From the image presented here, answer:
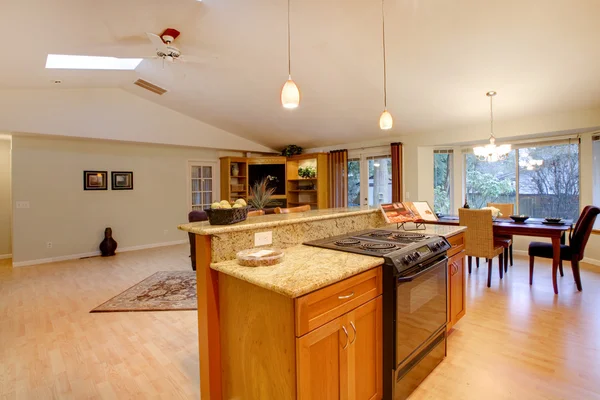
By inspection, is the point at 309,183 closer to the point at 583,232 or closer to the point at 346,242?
the point at 583,232

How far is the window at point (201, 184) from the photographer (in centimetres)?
732

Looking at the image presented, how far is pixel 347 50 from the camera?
3.41 m

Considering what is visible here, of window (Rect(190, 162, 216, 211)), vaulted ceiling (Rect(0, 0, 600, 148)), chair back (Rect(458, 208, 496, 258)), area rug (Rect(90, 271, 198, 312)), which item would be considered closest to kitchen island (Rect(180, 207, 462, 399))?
area rug (Rect(90, 271, 198, 312))

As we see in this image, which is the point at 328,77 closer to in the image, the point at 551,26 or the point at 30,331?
the point at 551,26

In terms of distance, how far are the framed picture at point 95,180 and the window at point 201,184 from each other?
180cm

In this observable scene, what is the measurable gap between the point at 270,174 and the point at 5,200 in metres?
5.29

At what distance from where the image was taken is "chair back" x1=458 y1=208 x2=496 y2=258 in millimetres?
3678

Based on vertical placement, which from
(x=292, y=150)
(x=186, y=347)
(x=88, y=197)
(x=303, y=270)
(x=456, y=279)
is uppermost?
(x=292, y=150)

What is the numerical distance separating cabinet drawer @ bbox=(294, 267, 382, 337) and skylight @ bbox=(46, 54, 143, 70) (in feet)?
15.0

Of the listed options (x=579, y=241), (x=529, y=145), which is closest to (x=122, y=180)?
(x=579, y=241)

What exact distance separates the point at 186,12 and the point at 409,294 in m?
3.20

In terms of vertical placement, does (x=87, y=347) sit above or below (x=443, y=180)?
below

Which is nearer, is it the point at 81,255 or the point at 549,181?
the point at 549,181

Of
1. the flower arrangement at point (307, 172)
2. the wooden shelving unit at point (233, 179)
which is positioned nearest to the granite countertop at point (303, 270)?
the flower arrangement at point (307, 172)
